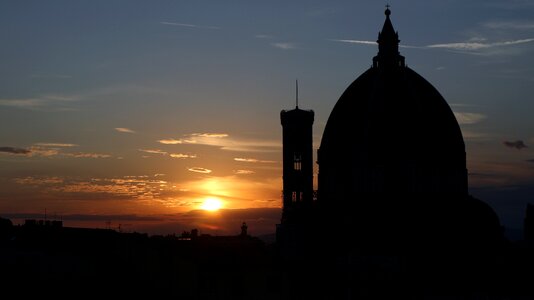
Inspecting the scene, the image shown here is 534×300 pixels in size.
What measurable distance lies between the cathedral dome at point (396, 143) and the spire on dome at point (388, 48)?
0.97 m

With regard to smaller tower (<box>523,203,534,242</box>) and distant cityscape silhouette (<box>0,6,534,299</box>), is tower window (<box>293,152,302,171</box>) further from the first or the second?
smaller tower (<box>523,203,534,242</box>)

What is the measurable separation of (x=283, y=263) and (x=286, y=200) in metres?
15.3

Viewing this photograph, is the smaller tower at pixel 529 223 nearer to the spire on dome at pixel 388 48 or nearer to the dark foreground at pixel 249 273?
A: the dark foreground at pixel 249 273

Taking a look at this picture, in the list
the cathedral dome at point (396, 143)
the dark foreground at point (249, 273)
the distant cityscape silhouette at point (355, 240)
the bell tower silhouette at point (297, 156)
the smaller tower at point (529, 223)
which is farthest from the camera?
the smaller tower at point (529, 223)

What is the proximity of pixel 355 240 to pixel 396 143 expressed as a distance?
7.66m

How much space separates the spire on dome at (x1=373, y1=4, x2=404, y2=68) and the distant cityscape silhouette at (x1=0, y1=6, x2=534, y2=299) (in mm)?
97

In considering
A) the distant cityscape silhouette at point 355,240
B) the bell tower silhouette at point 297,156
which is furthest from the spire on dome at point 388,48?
the bell tower silhouette at point 297,156

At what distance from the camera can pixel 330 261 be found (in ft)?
216

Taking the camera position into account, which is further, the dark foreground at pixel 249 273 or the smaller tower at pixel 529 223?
the smaller tower at pixel 529 223

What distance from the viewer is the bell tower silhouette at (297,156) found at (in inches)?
2894

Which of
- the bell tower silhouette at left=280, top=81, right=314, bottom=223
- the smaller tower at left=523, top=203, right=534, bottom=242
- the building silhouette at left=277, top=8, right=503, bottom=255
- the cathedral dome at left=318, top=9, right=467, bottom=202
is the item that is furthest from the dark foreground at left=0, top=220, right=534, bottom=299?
the smaller tower at left=523, top=203, right=534, bottom=242

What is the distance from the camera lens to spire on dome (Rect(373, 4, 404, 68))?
71.3m

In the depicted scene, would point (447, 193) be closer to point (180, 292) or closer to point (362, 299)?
point (362, 299)

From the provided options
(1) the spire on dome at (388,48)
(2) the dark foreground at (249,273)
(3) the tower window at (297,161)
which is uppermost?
(1) the spire on dome at (388,48)
